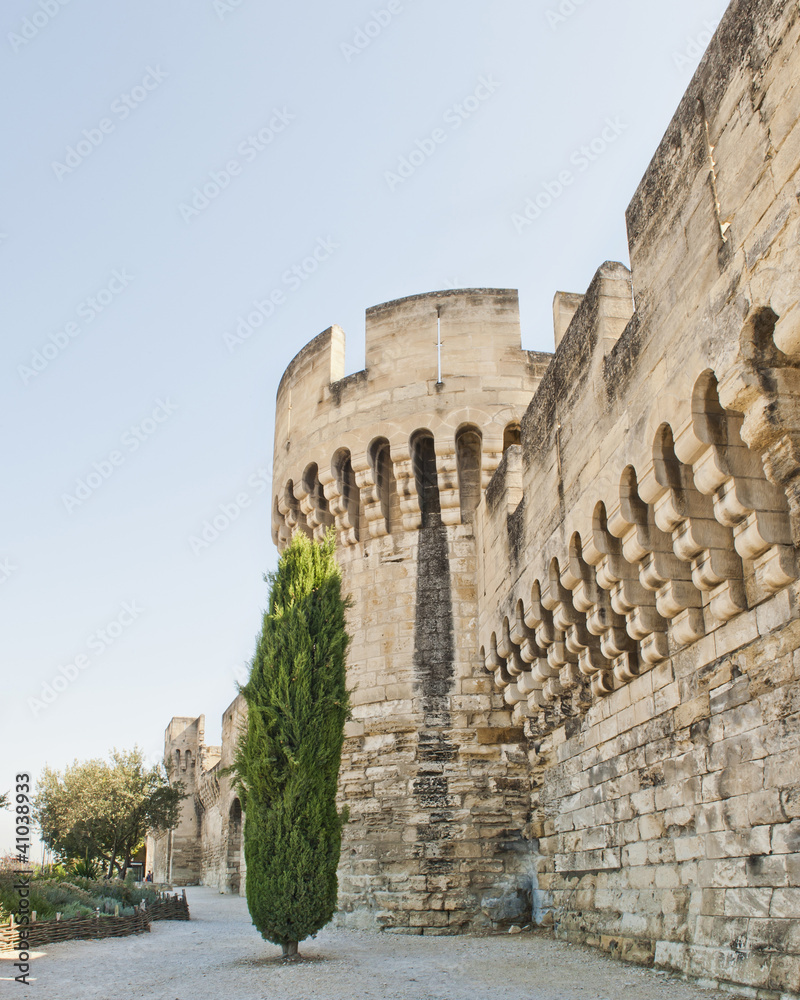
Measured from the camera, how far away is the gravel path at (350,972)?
215 inches

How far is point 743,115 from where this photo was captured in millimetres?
4496

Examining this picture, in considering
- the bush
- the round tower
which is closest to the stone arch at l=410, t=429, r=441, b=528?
the round tower

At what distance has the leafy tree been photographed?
2141cm

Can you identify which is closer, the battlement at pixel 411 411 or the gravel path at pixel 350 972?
the gravel path at pixel 350 972

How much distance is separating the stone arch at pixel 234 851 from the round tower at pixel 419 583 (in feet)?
39.5

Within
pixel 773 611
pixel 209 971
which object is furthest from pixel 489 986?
pixel 773 611

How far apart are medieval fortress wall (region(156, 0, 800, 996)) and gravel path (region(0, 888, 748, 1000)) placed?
1.11 feet

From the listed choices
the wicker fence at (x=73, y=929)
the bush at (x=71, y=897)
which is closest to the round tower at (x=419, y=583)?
the wicker fence at (x=73, y=929)

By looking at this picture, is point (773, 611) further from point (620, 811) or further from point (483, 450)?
point (483, 450)

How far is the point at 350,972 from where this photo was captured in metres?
6.45

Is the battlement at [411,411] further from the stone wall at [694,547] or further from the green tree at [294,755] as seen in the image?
the stone wall at [694,547]

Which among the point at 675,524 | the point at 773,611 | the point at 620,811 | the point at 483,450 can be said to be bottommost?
the point at 620,811

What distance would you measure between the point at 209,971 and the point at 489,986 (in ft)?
8.21

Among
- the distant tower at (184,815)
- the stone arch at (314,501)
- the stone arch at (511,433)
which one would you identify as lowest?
the distant tower at (184,815)
